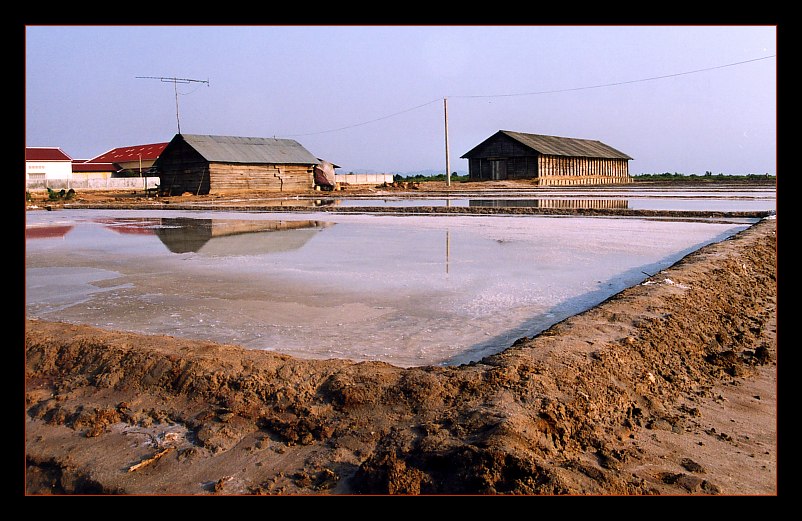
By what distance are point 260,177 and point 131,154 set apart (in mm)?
27747

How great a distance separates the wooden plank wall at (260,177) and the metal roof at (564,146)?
52.5 ft

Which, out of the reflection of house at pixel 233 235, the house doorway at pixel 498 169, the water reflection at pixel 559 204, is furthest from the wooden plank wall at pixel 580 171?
the reflection of house at pixel 233 235

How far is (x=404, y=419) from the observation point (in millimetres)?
3699

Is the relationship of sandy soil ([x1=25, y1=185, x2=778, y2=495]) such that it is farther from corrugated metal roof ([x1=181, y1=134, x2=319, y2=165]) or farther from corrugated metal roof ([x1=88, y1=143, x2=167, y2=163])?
corrugated metal roof ([x1=88, y1=143, x2=167, y2=163])

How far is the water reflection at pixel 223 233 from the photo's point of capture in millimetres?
12938

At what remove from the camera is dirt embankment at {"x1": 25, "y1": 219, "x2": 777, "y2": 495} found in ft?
10.3

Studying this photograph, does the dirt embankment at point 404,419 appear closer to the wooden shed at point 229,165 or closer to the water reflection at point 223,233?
the water reflection at point 223,233

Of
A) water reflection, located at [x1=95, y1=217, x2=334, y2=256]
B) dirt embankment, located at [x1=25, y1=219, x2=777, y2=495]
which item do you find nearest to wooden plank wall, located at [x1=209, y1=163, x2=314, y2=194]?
water reflection, located at [x1=95, y1=217, x2=334, y2=256]

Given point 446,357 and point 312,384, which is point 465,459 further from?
point 446,357

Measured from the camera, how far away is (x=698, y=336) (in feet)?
19.0
